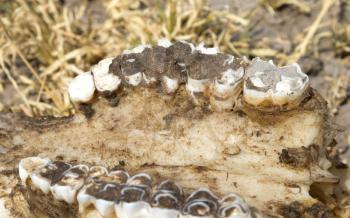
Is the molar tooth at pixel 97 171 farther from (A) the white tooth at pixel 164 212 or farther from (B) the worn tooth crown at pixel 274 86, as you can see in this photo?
(B) the worn tooth crown at pixel 274 86

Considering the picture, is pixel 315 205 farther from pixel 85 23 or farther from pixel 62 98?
pixel 85 23

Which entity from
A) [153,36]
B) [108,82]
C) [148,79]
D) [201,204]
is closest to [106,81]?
[108,82]

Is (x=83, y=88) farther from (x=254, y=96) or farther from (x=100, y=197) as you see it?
(x=254, y=96)

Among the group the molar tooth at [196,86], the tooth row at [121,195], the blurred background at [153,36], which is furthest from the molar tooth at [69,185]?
the blurred background at [153,36]

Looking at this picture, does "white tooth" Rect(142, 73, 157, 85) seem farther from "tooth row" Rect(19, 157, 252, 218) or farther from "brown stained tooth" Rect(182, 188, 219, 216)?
"brown stained tooth" Rect(182, 188, 219, 216)

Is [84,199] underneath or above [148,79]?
underneath

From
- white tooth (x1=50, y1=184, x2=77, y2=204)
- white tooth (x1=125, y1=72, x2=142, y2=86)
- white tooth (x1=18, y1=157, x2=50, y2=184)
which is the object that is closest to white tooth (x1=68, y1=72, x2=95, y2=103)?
white tooth (x1=125, y1=72, x2=142, y2=86)

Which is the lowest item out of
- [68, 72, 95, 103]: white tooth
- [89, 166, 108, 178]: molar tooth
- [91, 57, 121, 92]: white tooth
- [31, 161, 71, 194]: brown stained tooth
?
[31, 161, 71, 194]: brown stained tooth
